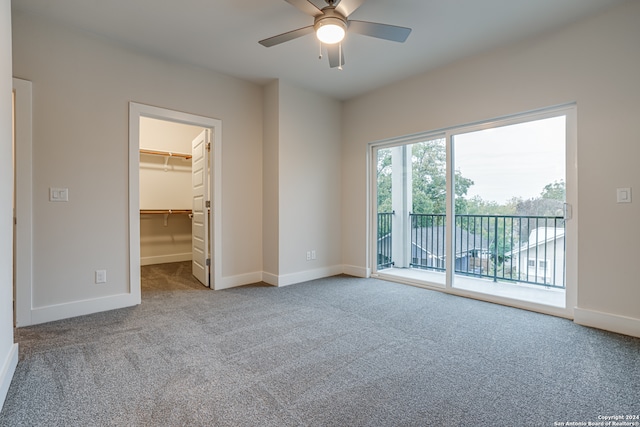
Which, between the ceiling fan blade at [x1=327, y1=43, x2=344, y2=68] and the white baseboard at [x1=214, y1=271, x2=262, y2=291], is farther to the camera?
the white baseboard at [x1=214, y1=271, x2=262, y2=291]

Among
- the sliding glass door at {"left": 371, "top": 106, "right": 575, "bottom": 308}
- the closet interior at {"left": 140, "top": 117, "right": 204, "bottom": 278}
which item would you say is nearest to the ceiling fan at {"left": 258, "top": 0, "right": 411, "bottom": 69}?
the sliding glass door at {"left": 371, "top": 106, "right": 575, "bottom": 308}

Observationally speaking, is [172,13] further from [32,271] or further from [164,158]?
[164,158]

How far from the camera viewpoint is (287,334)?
247cm

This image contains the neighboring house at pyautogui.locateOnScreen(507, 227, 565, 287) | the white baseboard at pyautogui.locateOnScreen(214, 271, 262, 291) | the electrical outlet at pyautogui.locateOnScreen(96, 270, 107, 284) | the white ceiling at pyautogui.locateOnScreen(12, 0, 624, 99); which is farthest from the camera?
the white baseboard at pyautogui.locateOnScreen(214, 271, 262, 291)

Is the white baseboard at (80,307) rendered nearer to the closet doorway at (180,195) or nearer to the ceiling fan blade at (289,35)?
the closet doorway at (180,195)

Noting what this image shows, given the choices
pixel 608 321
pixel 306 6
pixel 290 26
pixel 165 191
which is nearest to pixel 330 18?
pixel 306 6

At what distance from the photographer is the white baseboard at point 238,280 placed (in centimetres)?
→ 384

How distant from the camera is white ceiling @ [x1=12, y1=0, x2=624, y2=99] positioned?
247 cm

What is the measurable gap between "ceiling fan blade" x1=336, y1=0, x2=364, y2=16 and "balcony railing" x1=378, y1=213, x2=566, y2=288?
2.62 m

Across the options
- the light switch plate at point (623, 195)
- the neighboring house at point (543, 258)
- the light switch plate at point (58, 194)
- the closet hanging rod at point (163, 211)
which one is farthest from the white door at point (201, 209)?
the light switch plate at point (623, 195)

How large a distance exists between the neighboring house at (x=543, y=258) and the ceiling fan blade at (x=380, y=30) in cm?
257

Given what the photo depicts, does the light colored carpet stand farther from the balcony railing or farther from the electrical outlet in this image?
the balcony railing

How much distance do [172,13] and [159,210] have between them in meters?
3.56

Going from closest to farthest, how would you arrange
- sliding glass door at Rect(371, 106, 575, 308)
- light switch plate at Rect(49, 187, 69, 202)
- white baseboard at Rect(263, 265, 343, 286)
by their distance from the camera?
1. light switch plate at Rect(49, 187, 69, 202)
2. sliding glass door at Rect(371, 106, 575, 308)
3. white baseboard at Rect(263, 265, 343, 286)
